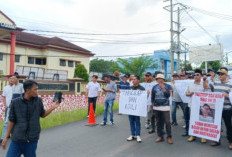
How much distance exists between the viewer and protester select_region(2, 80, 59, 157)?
3074 mm

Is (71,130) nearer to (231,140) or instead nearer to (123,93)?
(123,93)

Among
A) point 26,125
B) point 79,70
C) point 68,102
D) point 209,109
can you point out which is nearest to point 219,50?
point 79,70

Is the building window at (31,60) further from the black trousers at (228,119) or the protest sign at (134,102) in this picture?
the black trousers at (228,119)

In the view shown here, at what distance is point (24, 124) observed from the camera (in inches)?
122

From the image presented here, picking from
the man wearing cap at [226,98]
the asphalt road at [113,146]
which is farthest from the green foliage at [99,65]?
the man wearing cap at [226,98]

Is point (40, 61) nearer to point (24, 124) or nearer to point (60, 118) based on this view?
point (60, 118)

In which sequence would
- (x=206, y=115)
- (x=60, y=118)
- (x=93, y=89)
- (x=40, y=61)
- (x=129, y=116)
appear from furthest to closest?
1. (x=40, y=61)
2. (x=60, y=118)
3. (x=93, y=89)
4. (x=129, y=116)
5. (x=206, y=115)

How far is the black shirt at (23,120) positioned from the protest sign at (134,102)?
3.18 m

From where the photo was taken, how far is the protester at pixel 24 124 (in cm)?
307

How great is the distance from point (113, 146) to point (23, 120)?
3.02 meters

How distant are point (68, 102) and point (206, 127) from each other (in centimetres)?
793

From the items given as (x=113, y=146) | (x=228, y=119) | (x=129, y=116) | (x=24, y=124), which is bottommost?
(x=113, y=146)

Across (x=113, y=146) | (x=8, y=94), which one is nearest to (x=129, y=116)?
(x=113, y=146)

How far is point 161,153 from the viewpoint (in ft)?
15.9
